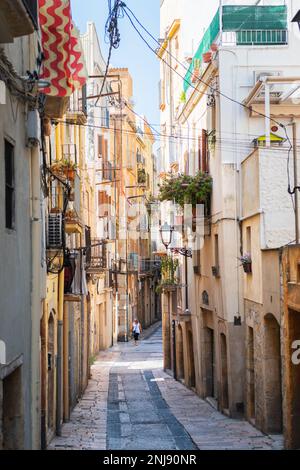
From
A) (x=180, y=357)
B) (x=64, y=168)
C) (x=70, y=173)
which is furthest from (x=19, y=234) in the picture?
(x=180, y=357)

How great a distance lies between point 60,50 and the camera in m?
15.4

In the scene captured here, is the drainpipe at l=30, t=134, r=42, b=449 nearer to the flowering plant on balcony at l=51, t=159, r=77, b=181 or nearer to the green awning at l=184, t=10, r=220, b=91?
the flowering plant on balcony at l=51, t=159, r=77, b=181

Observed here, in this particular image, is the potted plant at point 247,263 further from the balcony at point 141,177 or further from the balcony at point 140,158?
the balcony at point 140,158

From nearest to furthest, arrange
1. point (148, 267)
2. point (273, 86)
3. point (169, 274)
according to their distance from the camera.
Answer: point (273, 86), point (169, 274), point (148, 267)

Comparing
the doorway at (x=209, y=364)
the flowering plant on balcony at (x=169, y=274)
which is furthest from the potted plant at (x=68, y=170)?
the flowering plant on balcony at (x=169, y=274)

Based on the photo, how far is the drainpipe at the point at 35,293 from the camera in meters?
13.2

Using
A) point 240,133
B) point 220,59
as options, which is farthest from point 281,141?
point 220,59

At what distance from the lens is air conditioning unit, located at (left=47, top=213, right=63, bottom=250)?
677 inches

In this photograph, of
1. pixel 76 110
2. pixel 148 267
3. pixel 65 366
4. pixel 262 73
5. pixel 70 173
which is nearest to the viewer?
pixel 70 173

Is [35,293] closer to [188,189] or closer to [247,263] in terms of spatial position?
[247,263]

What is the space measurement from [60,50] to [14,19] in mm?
5915

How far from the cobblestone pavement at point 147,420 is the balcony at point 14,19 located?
997cm

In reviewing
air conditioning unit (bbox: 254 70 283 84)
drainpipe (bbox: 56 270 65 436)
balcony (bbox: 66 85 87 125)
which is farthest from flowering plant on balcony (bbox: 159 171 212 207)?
drainpipe (bbox: 56 270 65 436)

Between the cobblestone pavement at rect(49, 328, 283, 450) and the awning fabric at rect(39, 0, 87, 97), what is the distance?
7598mm
